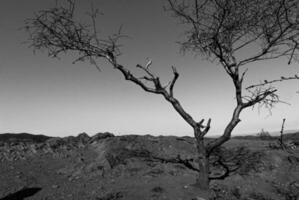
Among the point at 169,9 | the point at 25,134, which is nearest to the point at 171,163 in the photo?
the point at 169,9

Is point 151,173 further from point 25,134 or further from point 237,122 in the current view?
point 25,134

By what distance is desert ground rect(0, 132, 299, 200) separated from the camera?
7079 mm

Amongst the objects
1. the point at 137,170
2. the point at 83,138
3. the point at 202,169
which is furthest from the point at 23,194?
the point at 83,138

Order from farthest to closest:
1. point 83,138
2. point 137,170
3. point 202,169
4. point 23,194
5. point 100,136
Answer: point 83,138
point 100,136
point 137,170
point 23,194
point 202,169

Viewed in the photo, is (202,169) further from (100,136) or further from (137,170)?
(100,136)

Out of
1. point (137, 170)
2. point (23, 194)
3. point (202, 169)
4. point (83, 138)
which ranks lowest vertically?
point (23, 194)

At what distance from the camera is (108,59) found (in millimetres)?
7574

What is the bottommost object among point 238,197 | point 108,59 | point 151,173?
point 238,197

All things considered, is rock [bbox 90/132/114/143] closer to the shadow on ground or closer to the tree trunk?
the shadow on ground

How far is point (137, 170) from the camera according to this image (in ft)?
29.2

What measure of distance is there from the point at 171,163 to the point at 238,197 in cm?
309

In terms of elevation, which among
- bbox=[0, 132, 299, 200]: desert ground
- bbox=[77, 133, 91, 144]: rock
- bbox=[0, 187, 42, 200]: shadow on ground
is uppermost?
bbox=[77, 133, 91, 144]: rock

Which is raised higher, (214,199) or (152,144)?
(152,144)

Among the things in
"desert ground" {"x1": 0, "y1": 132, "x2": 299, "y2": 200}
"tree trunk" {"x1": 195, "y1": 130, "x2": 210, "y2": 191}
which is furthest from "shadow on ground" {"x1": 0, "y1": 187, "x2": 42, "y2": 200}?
"tree trunk" {"x1": 195, "y1": 130, "x2": 210, "y2": 191}
